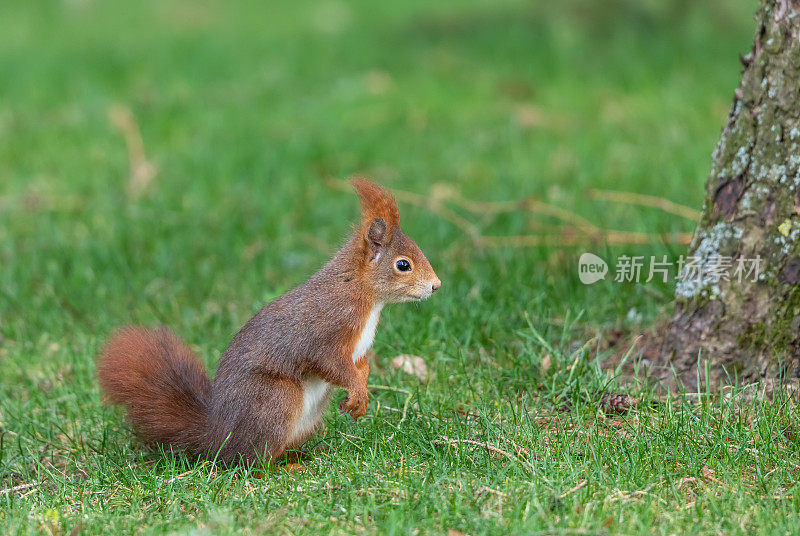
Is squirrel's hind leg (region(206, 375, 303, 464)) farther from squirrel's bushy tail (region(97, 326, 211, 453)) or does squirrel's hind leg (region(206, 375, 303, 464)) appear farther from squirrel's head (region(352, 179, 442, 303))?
squirrel's head (region(352, 179, 442, 303))

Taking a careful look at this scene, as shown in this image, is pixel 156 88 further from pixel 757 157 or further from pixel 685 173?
pixel 757 157

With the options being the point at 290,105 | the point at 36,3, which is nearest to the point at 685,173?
the point at 290,105

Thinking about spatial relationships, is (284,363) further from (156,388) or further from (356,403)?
(156,388)

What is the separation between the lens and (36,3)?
1212 centimetres

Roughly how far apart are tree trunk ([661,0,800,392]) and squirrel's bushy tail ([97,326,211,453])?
147 cm

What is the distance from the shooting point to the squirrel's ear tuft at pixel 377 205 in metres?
2.94

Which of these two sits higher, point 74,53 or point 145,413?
point 74,53

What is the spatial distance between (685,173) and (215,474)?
136 inches

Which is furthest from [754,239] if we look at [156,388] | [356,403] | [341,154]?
[341,154]

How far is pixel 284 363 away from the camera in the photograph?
2.90 meters

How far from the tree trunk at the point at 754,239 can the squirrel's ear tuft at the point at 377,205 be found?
40.0 inches

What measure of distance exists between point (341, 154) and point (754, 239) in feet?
11.7

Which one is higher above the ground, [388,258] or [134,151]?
[388,258]

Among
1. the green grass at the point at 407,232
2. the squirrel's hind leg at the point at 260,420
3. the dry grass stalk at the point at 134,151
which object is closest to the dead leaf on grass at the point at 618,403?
the green grass at the point at 407,232
